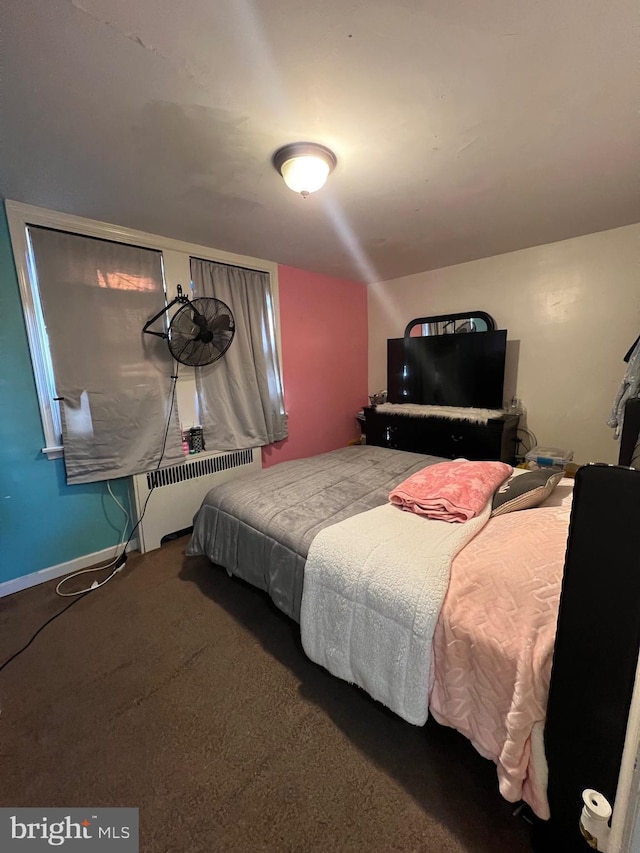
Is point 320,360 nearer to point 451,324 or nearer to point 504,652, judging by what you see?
point 451,324

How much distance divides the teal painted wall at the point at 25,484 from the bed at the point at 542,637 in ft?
5.28

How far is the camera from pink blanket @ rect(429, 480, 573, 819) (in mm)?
862

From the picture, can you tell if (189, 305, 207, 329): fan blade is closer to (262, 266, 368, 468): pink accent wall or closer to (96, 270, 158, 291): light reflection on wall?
(96, 270, 158, 291): light reflection on wall

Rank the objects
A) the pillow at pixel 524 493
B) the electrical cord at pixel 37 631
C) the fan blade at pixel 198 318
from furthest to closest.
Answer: the fan blade at pixel 198 318 → the electrical cord at pixel 37 631 → the pillow at pixel 524 493

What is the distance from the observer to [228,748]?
125 centimetres

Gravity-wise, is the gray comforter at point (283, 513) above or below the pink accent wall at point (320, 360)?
below

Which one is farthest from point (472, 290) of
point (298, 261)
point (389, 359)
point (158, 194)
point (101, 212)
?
point (101, 212)

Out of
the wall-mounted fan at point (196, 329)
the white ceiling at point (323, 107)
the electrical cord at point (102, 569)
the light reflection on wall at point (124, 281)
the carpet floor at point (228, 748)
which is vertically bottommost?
the carpet floor at point (228, 748)

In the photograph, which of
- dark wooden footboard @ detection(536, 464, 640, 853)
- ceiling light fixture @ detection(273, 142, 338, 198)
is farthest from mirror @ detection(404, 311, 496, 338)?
dark wooden footboard @ detection(536, 464, 640, 853)

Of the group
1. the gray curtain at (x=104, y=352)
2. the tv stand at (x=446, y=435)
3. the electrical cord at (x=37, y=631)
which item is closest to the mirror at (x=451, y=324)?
the tv stand at (x=446, y=435)

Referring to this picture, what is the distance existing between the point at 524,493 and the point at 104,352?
2655 millimetres

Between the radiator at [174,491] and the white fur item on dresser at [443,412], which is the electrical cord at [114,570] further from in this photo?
the white fur item on dresser at [443,412]

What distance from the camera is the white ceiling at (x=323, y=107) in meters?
0.99

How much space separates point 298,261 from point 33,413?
241 cm
